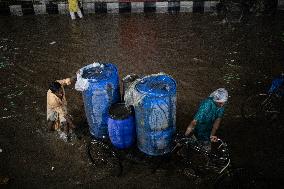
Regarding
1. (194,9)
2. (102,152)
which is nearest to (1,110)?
(102,152)

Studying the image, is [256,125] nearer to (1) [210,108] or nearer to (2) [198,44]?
(1) [210,108]

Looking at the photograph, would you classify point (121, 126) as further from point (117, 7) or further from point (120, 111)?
point (117, 7)

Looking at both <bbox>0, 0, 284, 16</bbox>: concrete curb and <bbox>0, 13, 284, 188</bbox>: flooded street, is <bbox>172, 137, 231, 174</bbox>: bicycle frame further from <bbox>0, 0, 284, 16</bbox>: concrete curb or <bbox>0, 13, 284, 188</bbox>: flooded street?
<bbox>0, 0, 284, 16</bbox>: concrete curb

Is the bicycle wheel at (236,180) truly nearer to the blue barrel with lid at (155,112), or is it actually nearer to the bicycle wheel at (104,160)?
the blue barrel with lid at (155,112)

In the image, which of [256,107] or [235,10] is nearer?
[256,107]

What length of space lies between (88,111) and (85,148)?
860mm

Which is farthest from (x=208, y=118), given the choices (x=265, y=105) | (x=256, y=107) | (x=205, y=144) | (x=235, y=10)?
(x=235, y=10)

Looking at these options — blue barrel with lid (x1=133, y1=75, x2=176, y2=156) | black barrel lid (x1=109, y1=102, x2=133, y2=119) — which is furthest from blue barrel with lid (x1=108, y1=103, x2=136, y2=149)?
blue barrel with lid (x1=133, y1=75, x2=176, y2=156)

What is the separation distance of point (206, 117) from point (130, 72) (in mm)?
3862

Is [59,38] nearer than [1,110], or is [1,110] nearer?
[1,110]

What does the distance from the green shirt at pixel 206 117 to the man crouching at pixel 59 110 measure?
2.56m

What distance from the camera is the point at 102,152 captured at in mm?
5859

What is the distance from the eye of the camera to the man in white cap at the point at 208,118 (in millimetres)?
Result: 4895

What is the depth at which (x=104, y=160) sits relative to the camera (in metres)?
5.73
